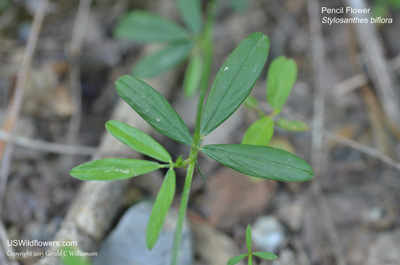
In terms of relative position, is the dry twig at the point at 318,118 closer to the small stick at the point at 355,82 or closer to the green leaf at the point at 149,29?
the small stick at the point at 355,82

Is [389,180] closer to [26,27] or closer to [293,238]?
[293,238]

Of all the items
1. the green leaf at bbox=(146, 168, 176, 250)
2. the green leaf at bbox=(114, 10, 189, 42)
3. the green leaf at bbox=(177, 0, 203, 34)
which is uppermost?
the green leaf at bbox=(177, 0, 203, 34)

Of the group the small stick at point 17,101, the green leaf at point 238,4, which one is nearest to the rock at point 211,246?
the small stick at point 17,101

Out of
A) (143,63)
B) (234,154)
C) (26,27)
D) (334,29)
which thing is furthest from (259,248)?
(26,27)

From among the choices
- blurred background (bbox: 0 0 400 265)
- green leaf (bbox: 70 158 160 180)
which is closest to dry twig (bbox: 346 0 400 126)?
blurred background (bbox: 0 0 400 265)

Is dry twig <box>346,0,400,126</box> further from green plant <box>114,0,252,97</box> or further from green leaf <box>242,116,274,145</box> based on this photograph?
green leaf <box>242,116,274,145</box>

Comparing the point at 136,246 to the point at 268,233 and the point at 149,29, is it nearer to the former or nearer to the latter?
the point at 268,233
